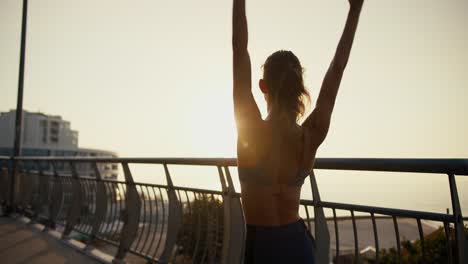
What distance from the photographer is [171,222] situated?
5.23 meters

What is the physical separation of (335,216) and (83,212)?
611 cm

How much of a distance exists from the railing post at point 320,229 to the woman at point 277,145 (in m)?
1.34

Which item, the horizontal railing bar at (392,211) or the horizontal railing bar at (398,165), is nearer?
the horizontal railing bar at (398,165)

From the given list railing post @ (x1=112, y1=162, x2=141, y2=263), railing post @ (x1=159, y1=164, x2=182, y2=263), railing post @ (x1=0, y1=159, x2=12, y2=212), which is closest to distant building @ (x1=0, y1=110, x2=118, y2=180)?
railing post @ (x1=0, y1=159, x2=12, y2=212)

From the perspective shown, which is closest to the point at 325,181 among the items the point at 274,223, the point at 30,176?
the point at 274,223

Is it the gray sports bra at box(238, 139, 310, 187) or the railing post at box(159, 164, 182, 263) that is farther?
the railing post at box(159, 164, 182, 263)

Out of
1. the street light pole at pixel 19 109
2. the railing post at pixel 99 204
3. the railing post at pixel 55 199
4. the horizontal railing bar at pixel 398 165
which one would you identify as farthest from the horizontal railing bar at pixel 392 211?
the street light pole at pixel 19 109

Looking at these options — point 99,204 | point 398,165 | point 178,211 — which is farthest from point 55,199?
point 398,165

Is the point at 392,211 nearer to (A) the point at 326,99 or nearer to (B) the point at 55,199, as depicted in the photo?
(A) the point at 326,99

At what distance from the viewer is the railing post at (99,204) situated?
23.2ft

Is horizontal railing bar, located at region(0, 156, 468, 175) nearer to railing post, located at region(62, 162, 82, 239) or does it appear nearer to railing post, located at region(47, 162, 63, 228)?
railing post, located at region(62, 162, 82, 239)

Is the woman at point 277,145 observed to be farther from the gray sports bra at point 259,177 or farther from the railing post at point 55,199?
the railing post at point 55,199

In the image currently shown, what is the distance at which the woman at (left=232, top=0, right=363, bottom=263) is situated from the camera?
5.62 feet

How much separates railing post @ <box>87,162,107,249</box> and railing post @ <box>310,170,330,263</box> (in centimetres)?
478
